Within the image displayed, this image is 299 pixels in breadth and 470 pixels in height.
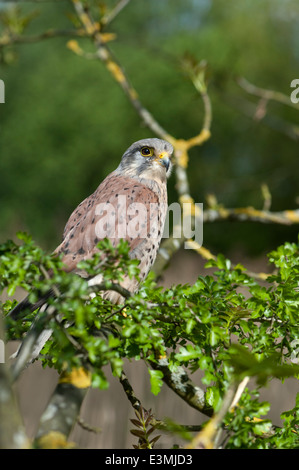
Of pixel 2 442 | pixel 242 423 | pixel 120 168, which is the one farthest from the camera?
pixel 120 168

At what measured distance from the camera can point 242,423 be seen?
34.3 inches

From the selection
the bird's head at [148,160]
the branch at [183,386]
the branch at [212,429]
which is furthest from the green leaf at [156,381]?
the bird's head at [148,160]

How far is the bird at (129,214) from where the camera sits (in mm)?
1472

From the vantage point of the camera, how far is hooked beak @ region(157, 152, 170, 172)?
1.88 meters

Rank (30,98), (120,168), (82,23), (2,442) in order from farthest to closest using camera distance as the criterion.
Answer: (30,98), (82,23), (120,168), (2,442)

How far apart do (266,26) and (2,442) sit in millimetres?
11147

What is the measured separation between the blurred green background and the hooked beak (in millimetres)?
6395

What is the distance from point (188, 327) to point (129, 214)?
688 millimetres

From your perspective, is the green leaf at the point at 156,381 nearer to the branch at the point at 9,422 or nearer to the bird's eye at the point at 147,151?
the branch at the point at 9,422

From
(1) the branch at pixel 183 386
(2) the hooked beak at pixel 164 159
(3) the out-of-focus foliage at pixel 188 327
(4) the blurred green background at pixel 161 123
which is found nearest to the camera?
(3) the out-of-focus foliage at pixel 188 327

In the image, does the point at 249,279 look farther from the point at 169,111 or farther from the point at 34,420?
the point at 169,111

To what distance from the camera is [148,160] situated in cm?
190

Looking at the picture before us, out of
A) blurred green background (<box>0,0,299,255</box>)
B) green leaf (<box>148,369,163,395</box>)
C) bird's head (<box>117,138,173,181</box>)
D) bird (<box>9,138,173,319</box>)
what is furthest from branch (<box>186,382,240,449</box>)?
blurred green background (<box>0,0,299,255</box>)

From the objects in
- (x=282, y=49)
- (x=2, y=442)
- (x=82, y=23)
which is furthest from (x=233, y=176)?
(x=2, y=442)
